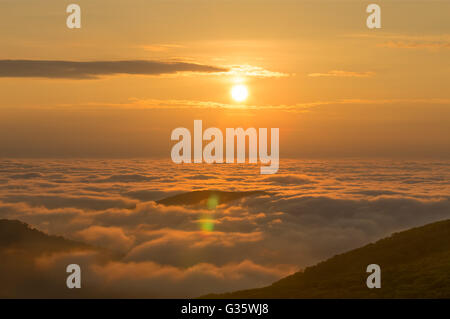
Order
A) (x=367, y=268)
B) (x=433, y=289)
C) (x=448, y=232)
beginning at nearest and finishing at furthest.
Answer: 1. (x=433, y=289)
2. (x=367, y=268)
3. (x=448, y=232)

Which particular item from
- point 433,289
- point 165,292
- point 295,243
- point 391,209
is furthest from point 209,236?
point 433,289
